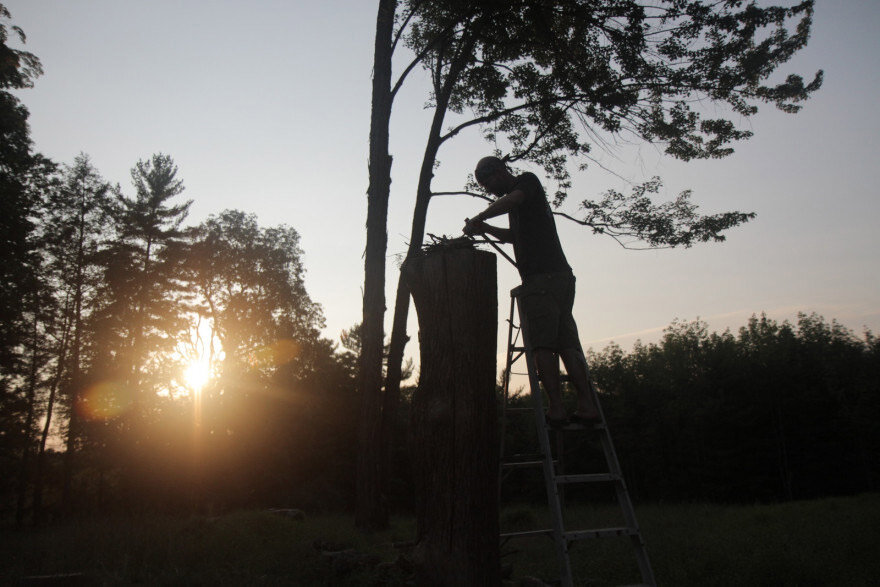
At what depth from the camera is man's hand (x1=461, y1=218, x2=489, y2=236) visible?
4.17 meters

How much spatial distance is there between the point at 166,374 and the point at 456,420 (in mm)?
26863

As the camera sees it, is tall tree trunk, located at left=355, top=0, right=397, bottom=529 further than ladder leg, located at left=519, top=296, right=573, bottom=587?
Yes

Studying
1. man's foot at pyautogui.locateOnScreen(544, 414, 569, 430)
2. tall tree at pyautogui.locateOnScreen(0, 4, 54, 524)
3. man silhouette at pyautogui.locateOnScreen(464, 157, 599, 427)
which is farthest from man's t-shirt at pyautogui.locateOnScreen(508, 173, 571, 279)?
tall tree at pyautogui.locateOnScreen(0, 4, 54, 524)

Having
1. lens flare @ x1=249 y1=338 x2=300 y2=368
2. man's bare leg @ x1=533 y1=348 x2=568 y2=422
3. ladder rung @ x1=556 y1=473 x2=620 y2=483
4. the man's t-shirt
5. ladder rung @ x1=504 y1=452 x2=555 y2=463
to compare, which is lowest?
ladder rung @ x1=556 y1=473 x2=620 y2=483

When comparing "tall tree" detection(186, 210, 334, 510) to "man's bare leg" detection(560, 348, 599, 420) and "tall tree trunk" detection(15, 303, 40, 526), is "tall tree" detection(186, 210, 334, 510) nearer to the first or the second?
A: "tall tree trunk" detection(15, 303, 40, 526)

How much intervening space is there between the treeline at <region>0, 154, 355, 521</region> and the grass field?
18.3m

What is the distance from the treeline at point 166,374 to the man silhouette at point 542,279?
23289 mm

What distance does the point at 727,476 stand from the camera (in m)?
34.9

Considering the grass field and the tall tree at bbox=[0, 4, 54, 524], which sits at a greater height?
→ the tall tree at bbox=[0, 4, 54, 524]

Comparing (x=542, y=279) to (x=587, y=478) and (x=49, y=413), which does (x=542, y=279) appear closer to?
(x=587, y=478)

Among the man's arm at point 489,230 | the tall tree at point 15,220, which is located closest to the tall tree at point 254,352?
the tall tree at point 15,220

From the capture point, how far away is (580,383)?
407cm

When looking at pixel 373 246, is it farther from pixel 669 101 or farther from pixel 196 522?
pixel 669 101

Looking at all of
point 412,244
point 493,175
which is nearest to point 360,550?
point 493,175
